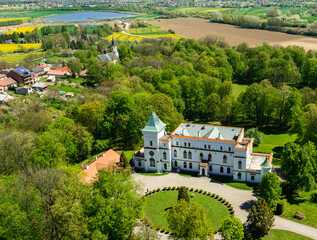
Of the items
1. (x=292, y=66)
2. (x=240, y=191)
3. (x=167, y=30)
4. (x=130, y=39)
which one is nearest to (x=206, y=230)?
(x=240, y=191)

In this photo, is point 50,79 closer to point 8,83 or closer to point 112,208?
point 8,83

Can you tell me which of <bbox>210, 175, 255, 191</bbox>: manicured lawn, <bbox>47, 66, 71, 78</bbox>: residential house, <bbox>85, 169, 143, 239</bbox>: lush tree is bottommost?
<bbox>210, 175, 255, 191</bbox>: manicured lawn

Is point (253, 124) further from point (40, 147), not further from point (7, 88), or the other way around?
point (7, 88)

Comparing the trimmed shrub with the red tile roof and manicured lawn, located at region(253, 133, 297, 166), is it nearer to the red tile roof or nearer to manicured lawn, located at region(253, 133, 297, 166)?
manicured lawn, located at region(253, 133, 297, 166)

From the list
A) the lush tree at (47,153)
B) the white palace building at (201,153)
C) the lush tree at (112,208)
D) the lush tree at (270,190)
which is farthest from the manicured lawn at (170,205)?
the lush tree at (47,153)

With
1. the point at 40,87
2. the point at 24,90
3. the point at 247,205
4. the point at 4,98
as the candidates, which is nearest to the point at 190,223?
the point at 247,205

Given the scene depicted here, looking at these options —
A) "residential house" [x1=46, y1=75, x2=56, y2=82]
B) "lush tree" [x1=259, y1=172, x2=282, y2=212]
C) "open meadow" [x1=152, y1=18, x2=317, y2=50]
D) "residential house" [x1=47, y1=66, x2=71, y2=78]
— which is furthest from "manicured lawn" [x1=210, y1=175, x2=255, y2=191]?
"residential house" [x1=47, y1=66, x2=71, y2=78]
